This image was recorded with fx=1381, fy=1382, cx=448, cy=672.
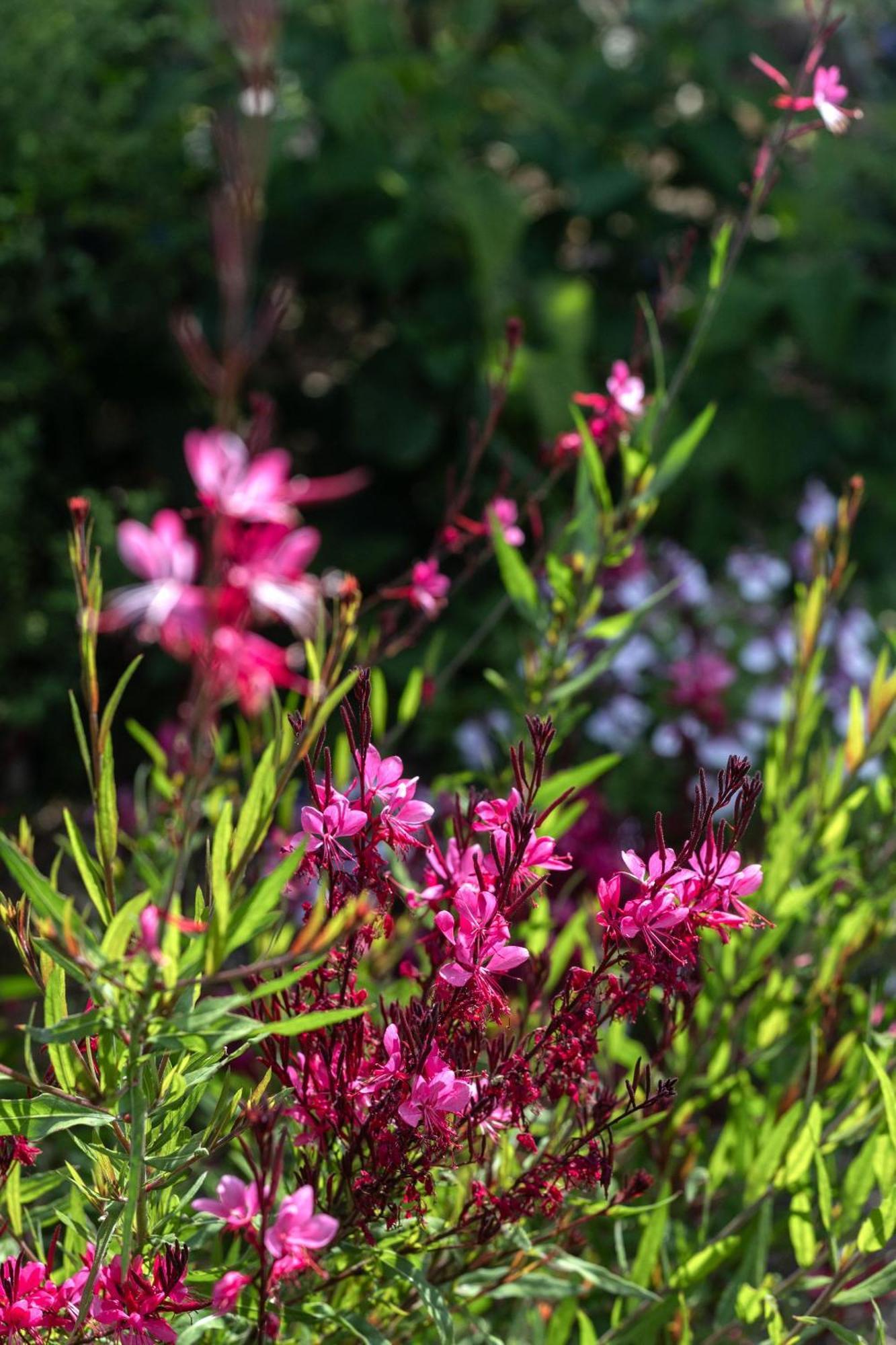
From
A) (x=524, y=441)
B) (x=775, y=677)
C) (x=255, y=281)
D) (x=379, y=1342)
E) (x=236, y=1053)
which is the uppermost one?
(x=236, y=1053)

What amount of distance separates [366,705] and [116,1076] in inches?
12.8

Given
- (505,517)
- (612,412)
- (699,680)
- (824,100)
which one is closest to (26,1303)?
(505,517)

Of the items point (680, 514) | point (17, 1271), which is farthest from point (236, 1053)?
point (680, 514)

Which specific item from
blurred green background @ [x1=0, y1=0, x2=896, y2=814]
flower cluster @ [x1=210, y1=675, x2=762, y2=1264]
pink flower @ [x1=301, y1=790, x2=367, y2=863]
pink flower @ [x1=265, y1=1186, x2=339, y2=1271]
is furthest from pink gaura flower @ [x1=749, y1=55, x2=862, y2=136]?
blurred green background @ [x1=0, y1=0, x2=896, y2=814]

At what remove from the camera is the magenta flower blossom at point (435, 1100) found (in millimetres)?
963

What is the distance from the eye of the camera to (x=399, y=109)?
3957 mm

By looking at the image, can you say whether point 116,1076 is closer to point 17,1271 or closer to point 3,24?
point 17,1271

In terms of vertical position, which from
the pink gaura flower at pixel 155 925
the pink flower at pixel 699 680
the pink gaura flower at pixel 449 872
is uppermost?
the pink gaura flower at pixel 155 925

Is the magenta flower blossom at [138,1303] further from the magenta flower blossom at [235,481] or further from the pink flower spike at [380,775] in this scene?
the magenta flower blossom at [235,481]

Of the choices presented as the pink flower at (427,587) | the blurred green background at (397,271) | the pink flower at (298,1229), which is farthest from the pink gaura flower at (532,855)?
the blurred green background at (397,271)

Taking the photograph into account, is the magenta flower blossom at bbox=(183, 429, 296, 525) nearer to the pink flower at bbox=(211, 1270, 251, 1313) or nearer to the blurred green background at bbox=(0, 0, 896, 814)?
the pink flower at bbox=(211, 1270, 251, 1313)

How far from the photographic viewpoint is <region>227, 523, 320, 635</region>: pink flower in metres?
0.66

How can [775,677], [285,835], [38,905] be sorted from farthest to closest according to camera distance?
[775,677] < [285,835] < [38,905]

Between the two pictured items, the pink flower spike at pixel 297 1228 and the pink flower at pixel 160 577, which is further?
the pink flower spike at pixel 297 1228
